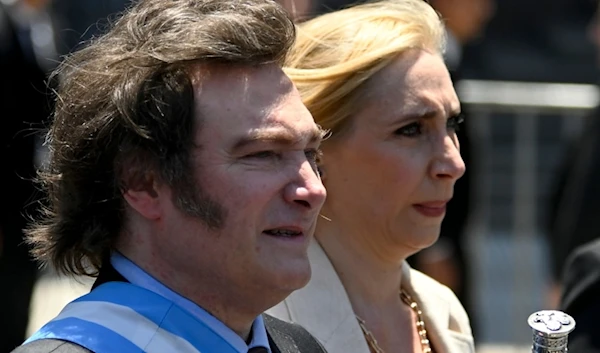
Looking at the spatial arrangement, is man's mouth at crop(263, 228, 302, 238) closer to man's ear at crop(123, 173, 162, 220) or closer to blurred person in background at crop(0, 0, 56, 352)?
man's ear at crop(123, 173, 162, 220)

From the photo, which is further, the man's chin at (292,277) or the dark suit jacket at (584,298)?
the dark suit jacket at (584,298)

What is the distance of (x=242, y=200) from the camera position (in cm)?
236

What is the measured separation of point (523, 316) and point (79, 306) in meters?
5.08

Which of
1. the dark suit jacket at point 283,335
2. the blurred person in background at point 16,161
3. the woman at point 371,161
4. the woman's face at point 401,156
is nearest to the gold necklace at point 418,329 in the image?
the woman at point 371,161

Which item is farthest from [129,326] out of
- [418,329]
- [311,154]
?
[418,329]

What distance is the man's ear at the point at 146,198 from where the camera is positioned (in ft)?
7.84

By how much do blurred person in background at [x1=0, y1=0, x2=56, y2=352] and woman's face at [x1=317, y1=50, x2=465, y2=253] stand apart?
7.63 ft

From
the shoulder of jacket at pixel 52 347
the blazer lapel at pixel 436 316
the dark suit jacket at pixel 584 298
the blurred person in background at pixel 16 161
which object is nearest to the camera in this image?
the shoulder of jacket at pixel 52 347

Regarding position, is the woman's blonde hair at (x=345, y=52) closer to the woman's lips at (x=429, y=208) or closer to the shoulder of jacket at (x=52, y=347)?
the woman's lips at (x=429, y=208)

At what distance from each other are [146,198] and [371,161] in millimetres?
853

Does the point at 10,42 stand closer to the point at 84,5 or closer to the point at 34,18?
the point at 34,18

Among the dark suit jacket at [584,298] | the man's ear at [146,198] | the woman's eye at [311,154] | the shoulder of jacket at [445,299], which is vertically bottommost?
the dark suit jacket at [584,298]

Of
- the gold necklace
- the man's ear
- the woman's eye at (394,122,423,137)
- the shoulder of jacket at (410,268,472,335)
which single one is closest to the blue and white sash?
the man's ear

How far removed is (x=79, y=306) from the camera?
234 centimetres
